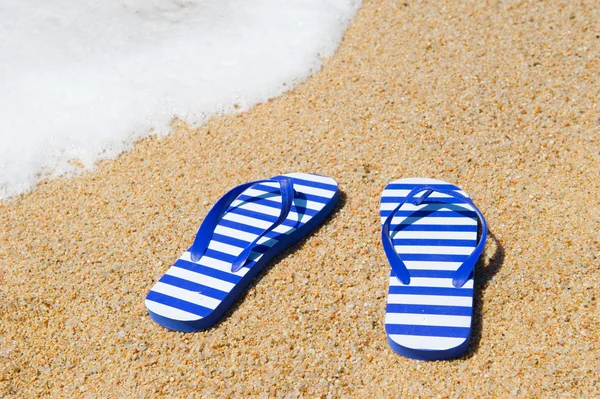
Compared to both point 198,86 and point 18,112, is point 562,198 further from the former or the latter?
point 18,112

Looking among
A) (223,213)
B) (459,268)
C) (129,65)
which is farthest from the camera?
(129,65)

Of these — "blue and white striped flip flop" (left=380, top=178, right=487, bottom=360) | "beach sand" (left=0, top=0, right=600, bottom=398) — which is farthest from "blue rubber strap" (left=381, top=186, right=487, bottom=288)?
"beach sand" (left=0, top=0, right=600, bottom=398)

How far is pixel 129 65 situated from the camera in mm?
3762

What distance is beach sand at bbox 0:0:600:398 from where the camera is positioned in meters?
2.13

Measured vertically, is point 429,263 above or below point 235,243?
above

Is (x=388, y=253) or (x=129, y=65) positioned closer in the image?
(x=388, y=253)

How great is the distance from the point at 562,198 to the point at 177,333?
156 cm

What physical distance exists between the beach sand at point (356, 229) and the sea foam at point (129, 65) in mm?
141

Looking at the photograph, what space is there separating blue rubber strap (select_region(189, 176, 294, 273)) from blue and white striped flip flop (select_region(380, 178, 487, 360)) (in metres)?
0.38

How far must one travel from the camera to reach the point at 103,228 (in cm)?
280

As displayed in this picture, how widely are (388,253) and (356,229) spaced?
0.93ft

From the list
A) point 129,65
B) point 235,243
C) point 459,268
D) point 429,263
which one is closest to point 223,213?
point 235,243

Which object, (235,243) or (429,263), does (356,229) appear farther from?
(235,243)

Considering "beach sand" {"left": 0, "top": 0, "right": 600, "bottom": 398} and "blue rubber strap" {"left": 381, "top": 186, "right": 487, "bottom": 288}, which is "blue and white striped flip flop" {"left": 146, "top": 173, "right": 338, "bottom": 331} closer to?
"beach sand" {"left": 0, "top": 0, "right": 600, "bottom": 398}
